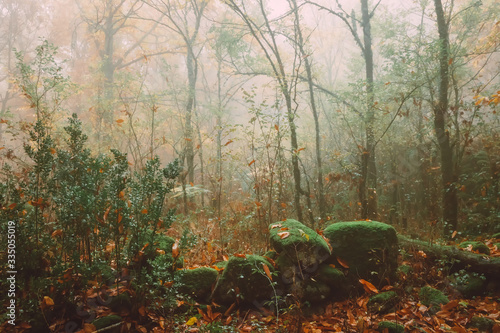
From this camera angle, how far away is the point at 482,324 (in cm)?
263

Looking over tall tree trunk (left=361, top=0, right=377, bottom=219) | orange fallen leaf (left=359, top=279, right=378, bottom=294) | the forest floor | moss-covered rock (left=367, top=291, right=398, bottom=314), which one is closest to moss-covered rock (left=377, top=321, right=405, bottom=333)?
the forest floor

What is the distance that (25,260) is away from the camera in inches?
106

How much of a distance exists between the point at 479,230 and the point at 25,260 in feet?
23.9

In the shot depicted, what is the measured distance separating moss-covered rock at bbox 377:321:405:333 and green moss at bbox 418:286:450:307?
2.47 ft

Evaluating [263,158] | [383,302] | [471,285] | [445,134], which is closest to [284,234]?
[383,302]

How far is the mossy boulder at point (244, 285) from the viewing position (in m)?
3.42

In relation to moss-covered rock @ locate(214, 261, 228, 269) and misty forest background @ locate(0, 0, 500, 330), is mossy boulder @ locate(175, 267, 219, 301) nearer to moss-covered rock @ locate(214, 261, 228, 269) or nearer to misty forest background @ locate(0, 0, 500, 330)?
moss-covered rock @ locate(214, 261, 228, 269)

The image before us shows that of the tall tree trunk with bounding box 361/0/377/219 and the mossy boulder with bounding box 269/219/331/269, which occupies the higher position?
the tall tree trunk with bounding box 361/0/377/219

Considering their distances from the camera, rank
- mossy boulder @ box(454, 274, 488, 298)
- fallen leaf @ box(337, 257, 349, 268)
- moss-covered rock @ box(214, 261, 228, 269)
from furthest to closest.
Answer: moss-covered rock @ box(214, 261, 228, 269)
fallen leaf @ box(337, 257, 349, 268)
mossy boulder @ box(454, 274, 488, 298)

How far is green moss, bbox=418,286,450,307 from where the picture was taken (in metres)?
3.13

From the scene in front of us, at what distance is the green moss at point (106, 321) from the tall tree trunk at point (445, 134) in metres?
5.62

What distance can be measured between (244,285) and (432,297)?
2163 mm

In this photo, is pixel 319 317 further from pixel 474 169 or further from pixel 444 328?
pixel 474 169

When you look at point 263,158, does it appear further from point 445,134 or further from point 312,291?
point 312,291
